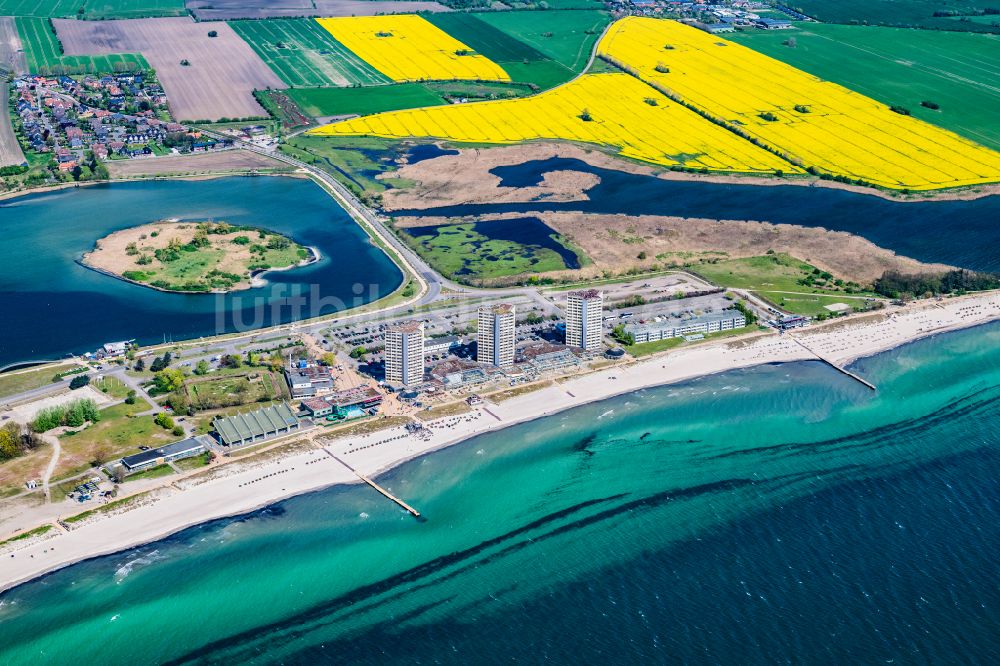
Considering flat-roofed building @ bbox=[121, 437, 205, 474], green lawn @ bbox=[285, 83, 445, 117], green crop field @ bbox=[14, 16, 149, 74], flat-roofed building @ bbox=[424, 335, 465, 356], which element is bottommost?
flat-roofed building @ bbox=[121, 437, 205, 474]

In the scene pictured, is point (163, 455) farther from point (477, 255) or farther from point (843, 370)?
point (843, 370)

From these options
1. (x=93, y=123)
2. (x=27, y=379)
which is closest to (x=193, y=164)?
(x=93, y=123)

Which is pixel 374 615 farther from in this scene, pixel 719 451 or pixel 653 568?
pixel 719 451

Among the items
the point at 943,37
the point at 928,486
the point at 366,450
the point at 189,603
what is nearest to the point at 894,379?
the point at 928,486

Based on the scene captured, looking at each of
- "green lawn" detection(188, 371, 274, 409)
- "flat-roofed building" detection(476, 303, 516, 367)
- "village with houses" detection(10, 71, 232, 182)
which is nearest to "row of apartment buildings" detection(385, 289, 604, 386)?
"flat-roofed building" detection(476, 303, 516, 367)

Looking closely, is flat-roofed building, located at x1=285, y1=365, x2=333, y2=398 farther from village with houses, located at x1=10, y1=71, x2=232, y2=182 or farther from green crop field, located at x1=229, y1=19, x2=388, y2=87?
green crop field, located at x1=229, y1=19, x2=388, y2=87

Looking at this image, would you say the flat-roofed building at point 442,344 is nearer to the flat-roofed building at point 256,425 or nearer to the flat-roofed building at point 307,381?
the flat-roofed building at point 307,381

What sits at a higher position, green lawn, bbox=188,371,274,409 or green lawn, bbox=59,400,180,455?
green lawn, bbox=188,371,274,409

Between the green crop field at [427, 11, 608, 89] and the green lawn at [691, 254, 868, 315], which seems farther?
the green crop field at [427, 11, 608, 89]

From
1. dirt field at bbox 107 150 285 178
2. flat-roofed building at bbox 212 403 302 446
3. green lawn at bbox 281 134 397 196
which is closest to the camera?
flat-roofed building at bbox 212 403 302 446
